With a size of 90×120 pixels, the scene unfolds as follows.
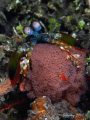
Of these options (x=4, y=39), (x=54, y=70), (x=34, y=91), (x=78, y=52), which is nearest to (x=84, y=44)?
(x=78, y=52)

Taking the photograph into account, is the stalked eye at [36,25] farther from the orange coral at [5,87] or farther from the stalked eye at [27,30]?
the orange coral at [5,87]

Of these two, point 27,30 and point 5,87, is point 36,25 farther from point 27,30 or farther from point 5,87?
point 5,87

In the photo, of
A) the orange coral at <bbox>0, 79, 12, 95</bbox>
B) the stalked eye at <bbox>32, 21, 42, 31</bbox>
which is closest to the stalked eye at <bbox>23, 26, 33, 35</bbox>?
the stalked eye at <bbox>32, 21, 42, 31</bbox>

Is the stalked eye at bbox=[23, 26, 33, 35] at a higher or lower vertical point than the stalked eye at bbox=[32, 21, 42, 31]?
lower

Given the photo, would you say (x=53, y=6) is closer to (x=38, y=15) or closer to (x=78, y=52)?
(x=38, y=15)

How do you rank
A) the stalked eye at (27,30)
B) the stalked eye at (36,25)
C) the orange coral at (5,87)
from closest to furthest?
the orange coral at (5,87)
the stalked eye at (27,30)
the stalked eye at (36,25)

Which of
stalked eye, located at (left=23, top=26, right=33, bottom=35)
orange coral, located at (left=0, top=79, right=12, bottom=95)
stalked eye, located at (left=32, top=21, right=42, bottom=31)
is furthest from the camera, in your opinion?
stalked eye, located at (left=32, top=21, right=42, bottom=31)

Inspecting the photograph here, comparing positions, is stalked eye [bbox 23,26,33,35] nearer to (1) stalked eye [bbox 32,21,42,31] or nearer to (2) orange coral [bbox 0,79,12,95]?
(1) stalked eye [bbox 32,21,42,31]

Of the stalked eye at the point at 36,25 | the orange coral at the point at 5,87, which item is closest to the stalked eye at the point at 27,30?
the stalked eye at the point at 36,25

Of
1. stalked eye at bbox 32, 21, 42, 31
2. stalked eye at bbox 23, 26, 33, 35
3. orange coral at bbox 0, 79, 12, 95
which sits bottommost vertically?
orange coral at bbox 0, 79, 12, 95

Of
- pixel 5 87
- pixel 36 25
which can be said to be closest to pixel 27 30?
pixel 36 25

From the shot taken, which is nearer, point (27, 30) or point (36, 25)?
point (27, 30)
